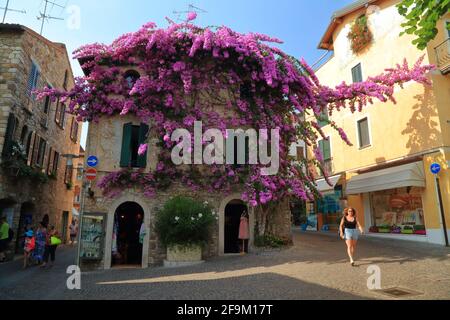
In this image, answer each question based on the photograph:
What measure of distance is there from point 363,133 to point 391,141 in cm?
228

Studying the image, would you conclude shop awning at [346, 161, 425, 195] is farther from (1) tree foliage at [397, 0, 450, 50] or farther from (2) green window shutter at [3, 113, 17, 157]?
(2) green window shutter at [3, 113, 17, 157]

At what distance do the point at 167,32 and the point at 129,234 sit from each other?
27.4ft

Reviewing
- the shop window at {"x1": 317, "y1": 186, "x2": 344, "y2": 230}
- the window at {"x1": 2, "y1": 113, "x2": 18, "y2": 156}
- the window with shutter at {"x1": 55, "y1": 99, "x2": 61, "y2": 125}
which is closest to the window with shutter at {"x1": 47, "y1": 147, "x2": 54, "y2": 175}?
the window with shutter at {"x1": 55, "y1": 99, "x2": 61, "y2": 125}

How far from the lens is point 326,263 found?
8.73 metres

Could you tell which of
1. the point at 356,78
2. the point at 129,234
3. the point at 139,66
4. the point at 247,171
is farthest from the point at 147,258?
the point at 356,78

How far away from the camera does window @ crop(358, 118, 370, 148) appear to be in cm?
1717

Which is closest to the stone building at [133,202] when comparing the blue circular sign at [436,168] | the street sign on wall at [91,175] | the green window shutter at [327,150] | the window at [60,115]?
the street sign on wall at [91,175]

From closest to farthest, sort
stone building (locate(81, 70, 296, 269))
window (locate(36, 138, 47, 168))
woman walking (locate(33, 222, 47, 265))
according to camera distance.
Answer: stone building (locate(81, 70, 296, 269)) → woman walking (locate(33, 222, 47, 265)) → window (locate(36, 138, 47, 168))

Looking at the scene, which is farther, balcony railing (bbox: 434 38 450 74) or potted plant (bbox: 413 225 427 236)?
potted plant (bbox: 413 225 427 236)

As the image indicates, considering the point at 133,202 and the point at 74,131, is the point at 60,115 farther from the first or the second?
the point at 133,202

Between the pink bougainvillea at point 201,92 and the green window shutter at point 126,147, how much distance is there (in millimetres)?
412

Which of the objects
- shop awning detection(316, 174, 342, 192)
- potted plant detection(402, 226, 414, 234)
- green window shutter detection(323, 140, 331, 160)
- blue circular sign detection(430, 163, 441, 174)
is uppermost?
green window shutter detection(323, 140, 331, 160)

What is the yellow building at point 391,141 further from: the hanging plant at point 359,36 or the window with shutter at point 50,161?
the window with shutter at point 50,161
